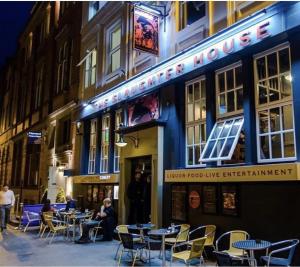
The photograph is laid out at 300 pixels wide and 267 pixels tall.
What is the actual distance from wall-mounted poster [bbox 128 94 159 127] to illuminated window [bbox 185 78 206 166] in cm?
138

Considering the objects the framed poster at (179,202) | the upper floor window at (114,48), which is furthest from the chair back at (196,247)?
the upper floor window at (114,48)

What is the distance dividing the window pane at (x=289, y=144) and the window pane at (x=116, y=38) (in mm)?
8826

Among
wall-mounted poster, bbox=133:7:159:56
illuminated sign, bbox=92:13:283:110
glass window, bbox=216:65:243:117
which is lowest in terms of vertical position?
glass window, bbox=216:65:243:117

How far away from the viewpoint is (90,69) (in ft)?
53.7

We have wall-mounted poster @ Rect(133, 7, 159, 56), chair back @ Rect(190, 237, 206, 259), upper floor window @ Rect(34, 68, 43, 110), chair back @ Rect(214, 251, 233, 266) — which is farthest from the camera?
upper floor window @ Rect(34, 68, 43, 110)

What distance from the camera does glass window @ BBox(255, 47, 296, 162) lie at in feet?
23.7

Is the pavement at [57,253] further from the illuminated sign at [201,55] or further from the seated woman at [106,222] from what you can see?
the illuminated sign at [201,55]

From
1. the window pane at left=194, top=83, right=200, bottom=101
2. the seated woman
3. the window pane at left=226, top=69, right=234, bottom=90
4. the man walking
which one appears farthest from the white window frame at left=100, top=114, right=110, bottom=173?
the window pane at left=226, top=69, right=234, bottom=90

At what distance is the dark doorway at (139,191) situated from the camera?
11.6m

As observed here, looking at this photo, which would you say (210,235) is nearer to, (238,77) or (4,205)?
(238,77)

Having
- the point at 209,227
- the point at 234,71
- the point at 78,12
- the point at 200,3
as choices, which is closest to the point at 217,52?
the point at 234,71

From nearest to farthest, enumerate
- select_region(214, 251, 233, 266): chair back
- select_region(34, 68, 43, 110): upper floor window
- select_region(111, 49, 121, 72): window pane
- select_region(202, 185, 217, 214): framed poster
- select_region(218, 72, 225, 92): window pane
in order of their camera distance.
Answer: select_region(214, 251, 233, 266): chair back < select_region(202, 185, 217, 214): framed poster < select_region(218, 72, 225, 92): window pane < select_region(111, 49, 121, 72): window pane < select_region(34, 68, 43, 110): upper floor window

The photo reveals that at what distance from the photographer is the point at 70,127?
1741 cm

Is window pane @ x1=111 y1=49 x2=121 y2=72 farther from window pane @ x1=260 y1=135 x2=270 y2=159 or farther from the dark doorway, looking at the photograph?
window pane @ x1=260 y1=135 x2=270 y2=159
